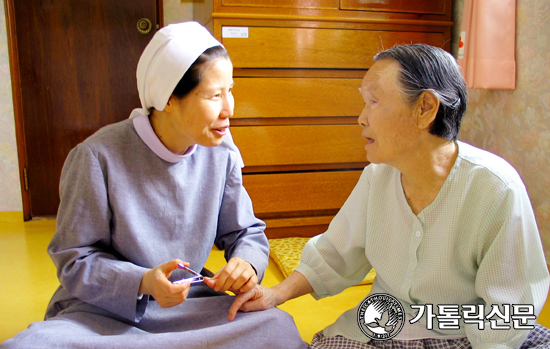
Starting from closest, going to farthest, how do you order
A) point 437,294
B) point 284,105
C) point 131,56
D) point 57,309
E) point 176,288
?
point 176,288
point 437,294
point 57,309
point 284,105
point 131,56

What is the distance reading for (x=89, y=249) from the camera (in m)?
1.19

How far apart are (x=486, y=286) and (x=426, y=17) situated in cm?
227

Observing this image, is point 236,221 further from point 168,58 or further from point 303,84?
point 303,84

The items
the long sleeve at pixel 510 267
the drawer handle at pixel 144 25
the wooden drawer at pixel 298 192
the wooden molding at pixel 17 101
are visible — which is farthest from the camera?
the drawer handle at pixel 144 25

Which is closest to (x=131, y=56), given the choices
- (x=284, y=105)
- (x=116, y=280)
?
(x=284, y=105)

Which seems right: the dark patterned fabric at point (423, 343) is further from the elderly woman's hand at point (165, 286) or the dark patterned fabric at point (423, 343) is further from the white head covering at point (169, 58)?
the white head covering at point (169, 58)

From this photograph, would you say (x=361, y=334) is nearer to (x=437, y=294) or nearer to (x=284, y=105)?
(x=437, y=294)

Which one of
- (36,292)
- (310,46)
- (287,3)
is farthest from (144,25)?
(36,292)

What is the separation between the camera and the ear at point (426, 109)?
1.12 meters

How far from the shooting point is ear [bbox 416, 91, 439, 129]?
3.66 feet

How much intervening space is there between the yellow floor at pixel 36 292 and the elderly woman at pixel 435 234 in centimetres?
64

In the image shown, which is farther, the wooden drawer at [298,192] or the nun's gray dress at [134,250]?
the wooden drawer at [298,192]

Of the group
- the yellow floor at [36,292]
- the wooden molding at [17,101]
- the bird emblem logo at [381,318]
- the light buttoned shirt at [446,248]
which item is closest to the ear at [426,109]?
the light buttoned shirt at [446,248]

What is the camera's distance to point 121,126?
130 cm
